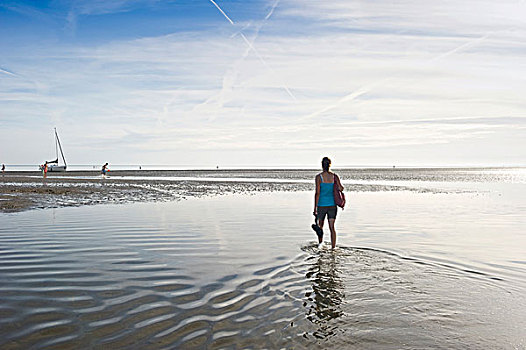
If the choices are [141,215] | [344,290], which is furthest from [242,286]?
[141,215]

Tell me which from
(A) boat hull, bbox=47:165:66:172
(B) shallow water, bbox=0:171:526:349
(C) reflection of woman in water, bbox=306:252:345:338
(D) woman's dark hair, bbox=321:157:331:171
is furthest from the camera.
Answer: (A) boat hull, bbox=47:165:66:172

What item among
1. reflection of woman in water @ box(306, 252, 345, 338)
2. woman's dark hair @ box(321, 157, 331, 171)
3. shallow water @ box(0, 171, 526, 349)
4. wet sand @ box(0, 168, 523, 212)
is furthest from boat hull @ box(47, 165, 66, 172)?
reflection of woman in water @ box(306, 252, 345, 338)

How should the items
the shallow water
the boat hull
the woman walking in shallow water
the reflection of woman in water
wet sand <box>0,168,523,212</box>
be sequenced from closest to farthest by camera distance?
the shallow water, the reflection of woman in water, the woman walking in shallow water, wet sand <box>0,168,523,212</box>, the boat hull

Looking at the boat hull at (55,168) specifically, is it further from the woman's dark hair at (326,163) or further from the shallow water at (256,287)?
the woman's dark hair at (326,163)

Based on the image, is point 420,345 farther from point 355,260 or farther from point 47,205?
point 47,205

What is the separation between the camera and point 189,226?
1571 centimetres

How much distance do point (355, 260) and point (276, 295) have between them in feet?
11.4

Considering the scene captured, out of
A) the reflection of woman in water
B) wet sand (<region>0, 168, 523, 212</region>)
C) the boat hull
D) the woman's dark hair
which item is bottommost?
the reflection of woman in water

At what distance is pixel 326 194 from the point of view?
12.0 metres

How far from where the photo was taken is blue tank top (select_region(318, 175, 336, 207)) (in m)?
11.9

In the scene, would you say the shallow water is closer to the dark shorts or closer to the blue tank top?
the dark shorts

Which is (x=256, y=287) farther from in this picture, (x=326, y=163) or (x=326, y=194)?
(x=326, y=163)

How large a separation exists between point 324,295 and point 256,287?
1.27m

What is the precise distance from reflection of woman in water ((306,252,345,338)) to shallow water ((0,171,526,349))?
0.03 m
